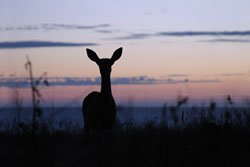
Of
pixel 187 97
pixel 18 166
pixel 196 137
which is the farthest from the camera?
pixel 196 137

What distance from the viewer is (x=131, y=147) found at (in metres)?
5.56

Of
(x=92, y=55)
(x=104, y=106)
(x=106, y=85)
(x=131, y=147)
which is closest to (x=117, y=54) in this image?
(x=92, y=55)

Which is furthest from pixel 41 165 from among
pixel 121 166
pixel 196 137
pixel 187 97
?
pixel 196 137

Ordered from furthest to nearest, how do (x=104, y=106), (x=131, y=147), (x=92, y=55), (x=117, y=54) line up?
(x=117, y=54) → (x=92, y=55) → (x=104, y=106) → (x=131, y=147)

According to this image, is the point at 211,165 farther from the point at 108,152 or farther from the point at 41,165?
the point at 41,165

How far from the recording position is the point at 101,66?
9930 millimetres

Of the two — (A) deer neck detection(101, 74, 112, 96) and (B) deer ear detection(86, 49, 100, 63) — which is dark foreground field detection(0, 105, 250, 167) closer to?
(A) deer neck detection(101, 74, 112, 96)

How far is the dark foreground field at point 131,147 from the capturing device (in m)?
5.46

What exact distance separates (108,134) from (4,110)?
211cm

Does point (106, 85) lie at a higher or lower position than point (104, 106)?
higher

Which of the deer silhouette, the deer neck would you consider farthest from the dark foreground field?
the deer neck

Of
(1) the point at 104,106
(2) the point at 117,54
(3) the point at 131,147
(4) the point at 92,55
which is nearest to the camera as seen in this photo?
(3) the point at 131,147

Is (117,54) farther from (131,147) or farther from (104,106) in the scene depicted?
(131,147)

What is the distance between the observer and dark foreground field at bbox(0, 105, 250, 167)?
5.46 metres
